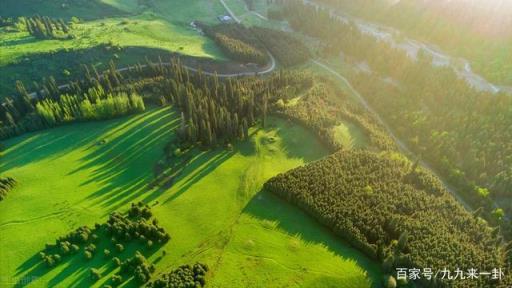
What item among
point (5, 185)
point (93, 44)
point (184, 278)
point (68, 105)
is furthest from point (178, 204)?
point (93, 44)

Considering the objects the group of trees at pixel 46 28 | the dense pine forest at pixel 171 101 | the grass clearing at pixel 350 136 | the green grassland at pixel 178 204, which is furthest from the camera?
the group of trees at pixel 46 28

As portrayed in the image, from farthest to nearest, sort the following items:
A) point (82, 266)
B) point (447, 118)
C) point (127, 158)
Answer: point (447, 118), point (127, 158), point (82, 266)

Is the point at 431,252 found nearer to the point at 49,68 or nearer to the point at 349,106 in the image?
the point at 349,106

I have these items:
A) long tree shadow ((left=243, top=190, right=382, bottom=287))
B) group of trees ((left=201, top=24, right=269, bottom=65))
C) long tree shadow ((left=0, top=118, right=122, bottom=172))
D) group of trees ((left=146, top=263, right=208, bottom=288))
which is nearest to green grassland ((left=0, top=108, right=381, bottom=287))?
long tree shadow ((left=243, top=190, right=382, bottom=287))

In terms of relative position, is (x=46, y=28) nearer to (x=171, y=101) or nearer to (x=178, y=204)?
(x=171, y=101)

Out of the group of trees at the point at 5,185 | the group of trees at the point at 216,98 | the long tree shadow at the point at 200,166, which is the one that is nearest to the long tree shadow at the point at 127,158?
the group of trees at the point at 216,98

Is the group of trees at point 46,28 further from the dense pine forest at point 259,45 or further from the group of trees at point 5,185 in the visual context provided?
the group of trees at point 5,185

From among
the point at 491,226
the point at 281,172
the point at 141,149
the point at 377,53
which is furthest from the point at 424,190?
the point at 377,53
